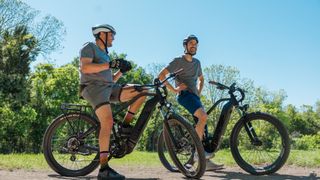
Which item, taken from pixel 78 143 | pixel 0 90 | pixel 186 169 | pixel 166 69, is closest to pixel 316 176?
pixel 186 169

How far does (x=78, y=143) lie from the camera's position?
6.23m

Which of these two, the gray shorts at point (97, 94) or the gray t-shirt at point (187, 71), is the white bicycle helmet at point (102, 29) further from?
the gray t-shirt at point (187, 71)

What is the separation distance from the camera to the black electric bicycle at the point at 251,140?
6.56 m

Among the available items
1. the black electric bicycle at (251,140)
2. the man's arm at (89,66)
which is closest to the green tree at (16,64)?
the black electric bicycle at (251,140)

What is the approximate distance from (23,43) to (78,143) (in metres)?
35.3

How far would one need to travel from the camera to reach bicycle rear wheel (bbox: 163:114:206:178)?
18.2 feet

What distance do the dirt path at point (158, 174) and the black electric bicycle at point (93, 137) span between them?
0.68 ft

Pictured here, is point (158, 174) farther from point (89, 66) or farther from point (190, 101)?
point (89, 66)

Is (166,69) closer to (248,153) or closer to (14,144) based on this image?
(248,153)

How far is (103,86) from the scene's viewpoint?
5.84 meters

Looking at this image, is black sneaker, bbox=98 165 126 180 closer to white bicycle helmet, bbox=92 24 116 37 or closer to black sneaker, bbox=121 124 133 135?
black sneaker, bbox=121 124 133 135

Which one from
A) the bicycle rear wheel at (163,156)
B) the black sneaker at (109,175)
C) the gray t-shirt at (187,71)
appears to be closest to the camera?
the black sneaker at (109,175)

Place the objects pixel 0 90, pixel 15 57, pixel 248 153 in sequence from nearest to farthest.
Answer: pixel 248 153
pixel 0 90
pixel 15 57

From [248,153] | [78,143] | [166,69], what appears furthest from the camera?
[166,69]
